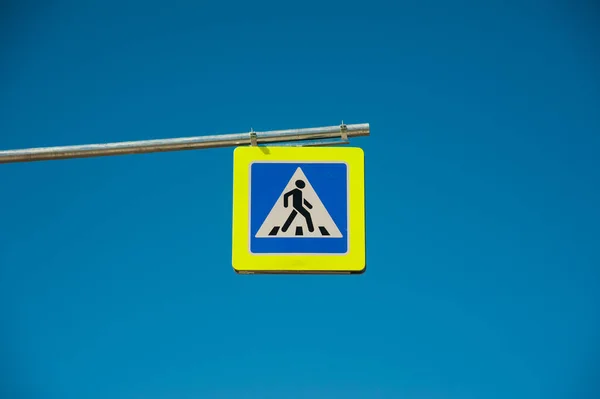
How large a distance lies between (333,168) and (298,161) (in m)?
0.25

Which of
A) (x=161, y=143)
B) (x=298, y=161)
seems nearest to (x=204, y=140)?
(x=161, y=143)

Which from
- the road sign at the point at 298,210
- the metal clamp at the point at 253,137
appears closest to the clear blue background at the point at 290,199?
the road sign at the point at 298,210

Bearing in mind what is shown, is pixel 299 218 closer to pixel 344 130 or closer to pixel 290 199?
pixel 290 199

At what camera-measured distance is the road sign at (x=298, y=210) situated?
3420 mm

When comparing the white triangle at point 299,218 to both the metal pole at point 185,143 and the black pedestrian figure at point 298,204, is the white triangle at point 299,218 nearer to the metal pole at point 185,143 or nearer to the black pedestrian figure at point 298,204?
the black pedestrian figure at point 298,204

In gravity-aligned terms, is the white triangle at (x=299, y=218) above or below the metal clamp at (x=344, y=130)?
below


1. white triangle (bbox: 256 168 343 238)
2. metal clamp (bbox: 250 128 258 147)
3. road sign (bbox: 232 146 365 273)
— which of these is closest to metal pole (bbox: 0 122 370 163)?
metal clamp (bbox: 250 128 258 147)

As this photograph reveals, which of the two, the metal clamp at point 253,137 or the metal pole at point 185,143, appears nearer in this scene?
the metal pole at point 185,143

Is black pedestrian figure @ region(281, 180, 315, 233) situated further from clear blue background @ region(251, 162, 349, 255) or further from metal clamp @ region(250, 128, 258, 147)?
metal clamp @ region(250, 128, 258, 147)

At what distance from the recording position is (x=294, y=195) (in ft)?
11.7

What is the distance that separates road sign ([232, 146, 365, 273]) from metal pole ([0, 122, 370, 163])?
0.14 m

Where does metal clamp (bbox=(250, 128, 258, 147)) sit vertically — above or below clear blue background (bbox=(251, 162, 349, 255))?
above

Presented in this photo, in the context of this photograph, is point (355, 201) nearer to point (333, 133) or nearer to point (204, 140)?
point (333, 133)

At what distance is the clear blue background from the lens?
3.45 m
